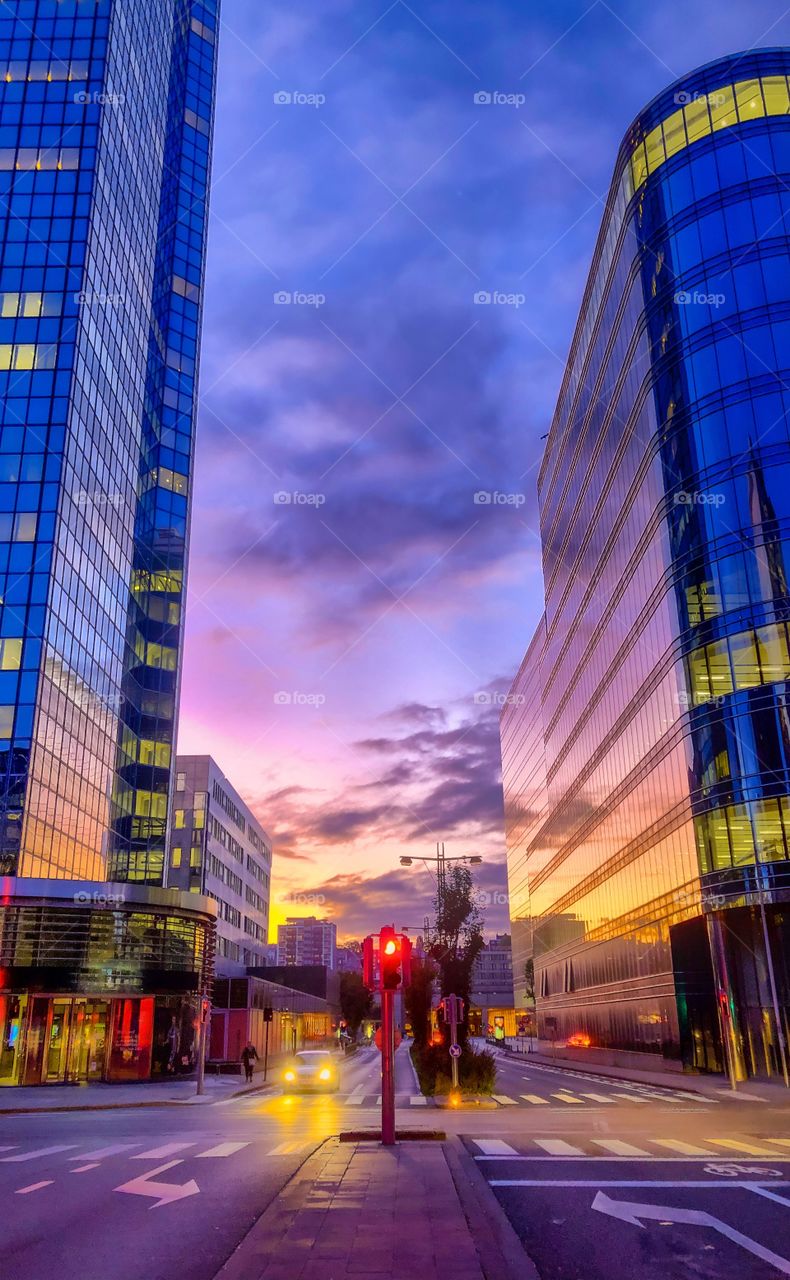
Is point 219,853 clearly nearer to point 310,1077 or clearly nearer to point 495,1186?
point 310,1077

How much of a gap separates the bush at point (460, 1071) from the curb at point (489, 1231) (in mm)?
19476

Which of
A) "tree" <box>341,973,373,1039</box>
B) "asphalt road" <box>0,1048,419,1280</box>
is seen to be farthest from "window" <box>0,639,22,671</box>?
"tree" <box>341,973,373,1039</box>

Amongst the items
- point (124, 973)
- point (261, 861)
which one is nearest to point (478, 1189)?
point (124, 973)

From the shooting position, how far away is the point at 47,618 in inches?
2047

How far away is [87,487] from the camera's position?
59469 mm
